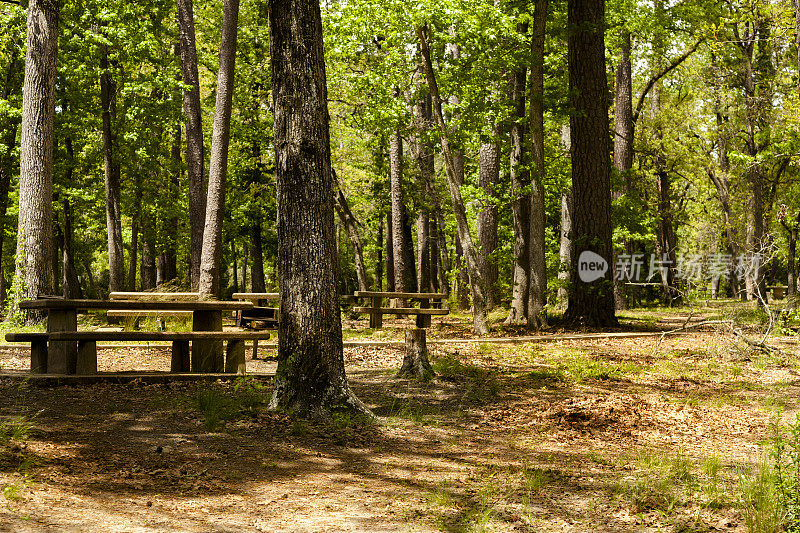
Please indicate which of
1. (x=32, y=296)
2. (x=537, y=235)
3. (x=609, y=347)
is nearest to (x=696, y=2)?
(x=537, y=235)

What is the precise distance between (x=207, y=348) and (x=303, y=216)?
3393 mm

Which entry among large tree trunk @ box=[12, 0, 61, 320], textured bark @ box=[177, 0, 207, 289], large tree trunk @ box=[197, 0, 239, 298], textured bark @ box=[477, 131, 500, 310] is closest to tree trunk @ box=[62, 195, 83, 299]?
textured bark @ box=[177, 0, 207, 289]

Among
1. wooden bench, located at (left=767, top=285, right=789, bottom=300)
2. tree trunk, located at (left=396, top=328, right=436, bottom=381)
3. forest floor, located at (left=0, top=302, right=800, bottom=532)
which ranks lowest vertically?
forest floor, located at (left=0, top=302, right=800, bottom=532)

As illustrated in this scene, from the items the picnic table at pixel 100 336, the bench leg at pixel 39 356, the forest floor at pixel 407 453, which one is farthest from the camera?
the bench leg at pixel 39 356

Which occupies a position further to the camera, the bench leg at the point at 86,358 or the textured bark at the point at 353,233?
the textured bark at the point at 353,233

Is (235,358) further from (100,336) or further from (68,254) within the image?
(68,254)

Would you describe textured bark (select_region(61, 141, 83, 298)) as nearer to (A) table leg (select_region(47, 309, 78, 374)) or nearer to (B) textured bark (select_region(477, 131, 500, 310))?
(B) textured bark (select_region(477, 131, 500, 310))

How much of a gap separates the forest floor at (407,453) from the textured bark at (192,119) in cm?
721


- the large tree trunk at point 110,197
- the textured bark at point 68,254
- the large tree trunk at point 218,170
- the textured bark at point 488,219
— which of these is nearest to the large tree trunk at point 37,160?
the large tree trunk at point 218,170

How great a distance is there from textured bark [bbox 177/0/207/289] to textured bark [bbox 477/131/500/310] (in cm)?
675

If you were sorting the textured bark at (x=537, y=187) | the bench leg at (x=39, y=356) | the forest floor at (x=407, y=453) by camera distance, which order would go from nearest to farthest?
the forest floor at (x=407, y=453) → the bench leg at (x=39, y=356) → the textured bark at (x=537, y=187)

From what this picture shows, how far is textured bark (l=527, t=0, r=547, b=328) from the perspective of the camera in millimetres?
14180

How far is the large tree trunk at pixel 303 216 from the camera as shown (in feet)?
22.3

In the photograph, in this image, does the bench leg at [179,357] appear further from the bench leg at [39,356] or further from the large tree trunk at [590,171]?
the large tree trunk at [590,171]
